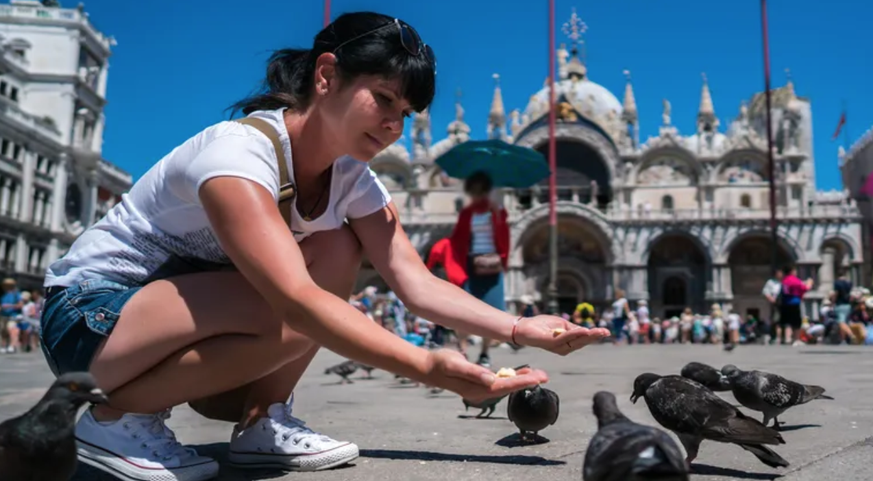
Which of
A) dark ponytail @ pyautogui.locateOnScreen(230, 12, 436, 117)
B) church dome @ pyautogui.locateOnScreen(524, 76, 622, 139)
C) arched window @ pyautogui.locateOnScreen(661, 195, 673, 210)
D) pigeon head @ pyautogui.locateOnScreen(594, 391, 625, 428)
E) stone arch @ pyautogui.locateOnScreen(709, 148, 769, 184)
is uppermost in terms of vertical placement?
church dome @ pyautogui.locateOnScreen(524, 76, 622, 139)

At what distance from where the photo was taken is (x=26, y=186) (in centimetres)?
2906

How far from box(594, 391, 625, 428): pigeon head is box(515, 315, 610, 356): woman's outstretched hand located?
15 centimetres

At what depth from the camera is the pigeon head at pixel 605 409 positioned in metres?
1.78

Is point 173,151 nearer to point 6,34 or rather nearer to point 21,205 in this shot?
point 21,205

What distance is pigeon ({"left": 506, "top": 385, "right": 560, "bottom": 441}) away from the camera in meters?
2.81

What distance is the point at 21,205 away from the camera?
2919 cm

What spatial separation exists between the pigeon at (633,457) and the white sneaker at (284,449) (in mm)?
977

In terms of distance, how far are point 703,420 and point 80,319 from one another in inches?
70.4

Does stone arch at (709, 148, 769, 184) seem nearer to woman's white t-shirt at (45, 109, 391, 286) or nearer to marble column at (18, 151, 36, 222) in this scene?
marble column at (18, 151, 36, 222)

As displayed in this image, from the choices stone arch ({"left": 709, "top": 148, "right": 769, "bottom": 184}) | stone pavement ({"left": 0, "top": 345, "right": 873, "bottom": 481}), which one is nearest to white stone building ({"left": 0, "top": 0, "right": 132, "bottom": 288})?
stone pavement ({"left": 0, "top": 345, "right": 873, "bottom": 481})

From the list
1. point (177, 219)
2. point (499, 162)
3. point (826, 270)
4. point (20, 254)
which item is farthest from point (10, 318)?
point (826, 270)

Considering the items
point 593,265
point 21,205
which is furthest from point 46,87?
point 593,265

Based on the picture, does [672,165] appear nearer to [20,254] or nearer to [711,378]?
[20,254]

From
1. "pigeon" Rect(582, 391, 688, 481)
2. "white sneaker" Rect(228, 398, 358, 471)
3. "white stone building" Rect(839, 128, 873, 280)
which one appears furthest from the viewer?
"white stone building" Rect(839, 128, 873, 280)
